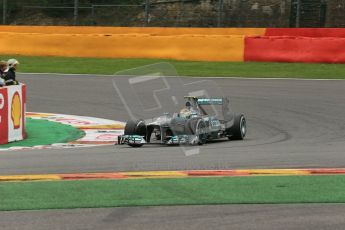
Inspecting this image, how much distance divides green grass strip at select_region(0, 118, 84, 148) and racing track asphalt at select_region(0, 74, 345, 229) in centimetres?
147

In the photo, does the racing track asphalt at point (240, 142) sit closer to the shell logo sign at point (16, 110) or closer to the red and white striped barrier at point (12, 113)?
the red and white striped barrier at point (12, 113)

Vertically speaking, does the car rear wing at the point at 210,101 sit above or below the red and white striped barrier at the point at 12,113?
above

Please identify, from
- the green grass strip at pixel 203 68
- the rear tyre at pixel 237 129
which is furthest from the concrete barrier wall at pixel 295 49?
the rear tyre at pixel 237 129

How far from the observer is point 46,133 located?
44.2 ft

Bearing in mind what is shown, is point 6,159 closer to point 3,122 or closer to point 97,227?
point 3,122

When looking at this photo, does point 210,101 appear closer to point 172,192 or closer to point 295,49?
point 172,192

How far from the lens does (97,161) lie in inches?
362

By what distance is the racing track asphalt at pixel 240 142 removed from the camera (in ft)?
28.6

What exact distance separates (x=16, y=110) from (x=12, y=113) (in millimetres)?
189

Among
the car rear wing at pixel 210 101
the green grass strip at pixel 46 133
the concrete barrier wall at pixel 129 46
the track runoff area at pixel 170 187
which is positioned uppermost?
the concrete barrier wall at pixel 129 46

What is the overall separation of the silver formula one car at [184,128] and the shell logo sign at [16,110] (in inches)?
84.9

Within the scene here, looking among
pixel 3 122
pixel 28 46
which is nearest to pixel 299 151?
pixel 3 122

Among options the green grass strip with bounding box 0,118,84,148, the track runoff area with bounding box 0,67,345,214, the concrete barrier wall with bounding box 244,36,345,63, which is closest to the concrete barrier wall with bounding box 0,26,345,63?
the concrete barrier wall with bounding box 244,36,345,63

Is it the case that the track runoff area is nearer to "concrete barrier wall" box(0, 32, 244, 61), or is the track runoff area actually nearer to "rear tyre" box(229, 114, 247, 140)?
"rear tyre" box(229, 114, 247, 140)
